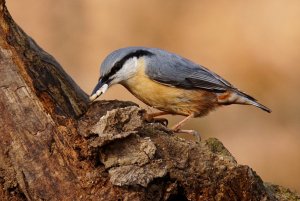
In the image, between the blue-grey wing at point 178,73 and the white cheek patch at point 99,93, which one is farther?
the blue-grey wing at point 178,73

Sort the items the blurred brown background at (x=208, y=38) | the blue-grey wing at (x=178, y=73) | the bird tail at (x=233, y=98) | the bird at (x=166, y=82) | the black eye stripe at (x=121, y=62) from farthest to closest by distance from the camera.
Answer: the blurred brown background at (x=208, y=38)
the bird tail at (x=233, y=98)
the blue-grey wing at (x=178, y=73)
the bird at (x=166, y=82)
the black eye stripe at (x=121, y=62)

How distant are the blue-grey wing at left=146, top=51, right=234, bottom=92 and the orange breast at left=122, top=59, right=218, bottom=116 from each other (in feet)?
0.13

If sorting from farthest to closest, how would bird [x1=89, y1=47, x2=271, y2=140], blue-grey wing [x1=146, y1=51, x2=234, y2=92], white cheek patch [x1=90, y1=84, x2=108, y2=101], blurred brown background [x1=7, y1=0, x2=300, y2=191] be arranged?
blurred brown background [x1=7, y1=0, x2=300, y2=191]
blue-grey wing [x1=146, y1=51, x2=234, y2=92]
bird [x1=89, y1=47, x2=271, y2=140]
white cheek patch [x1=90, y1=84, x2=108, y2=101]

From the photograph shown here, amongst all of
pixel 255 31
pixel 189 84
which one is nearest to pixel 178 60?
pixel 189 84

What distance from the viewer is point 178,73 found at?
4934 mm

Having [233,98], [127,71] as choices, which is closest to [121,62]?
[127,71]

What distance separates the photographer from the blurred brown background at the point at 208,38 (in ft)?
27.9

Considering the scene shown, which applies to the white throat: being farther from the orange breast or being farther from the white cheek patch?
the white cheek patch

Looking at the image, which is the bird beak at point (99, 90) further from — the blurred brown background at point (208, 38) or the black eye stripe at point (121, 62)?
the blurred brown background at point (208, 38)

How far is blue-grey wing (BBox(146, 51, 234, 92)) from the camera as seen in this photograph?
15.9 feet

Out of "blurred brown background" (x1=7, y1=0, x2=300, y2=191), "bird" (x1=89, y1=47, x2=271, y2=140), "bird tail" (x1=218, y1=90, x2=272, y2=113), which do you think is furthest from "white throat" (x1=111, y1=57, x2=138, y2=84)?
"blurred brown background" (x1=7, y1=0, x2=300, y2=191)

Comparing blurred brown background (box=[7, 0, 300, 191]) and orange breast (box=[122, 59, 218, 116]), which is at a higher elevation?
blurred brown background (box=[7, 0, 300, 191])

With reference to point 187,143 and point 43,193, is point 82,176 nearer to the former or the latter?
point 43,193

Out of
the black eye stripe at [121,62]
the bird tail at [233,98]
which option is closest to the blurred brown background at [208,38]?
the bird tail at [233,98]
